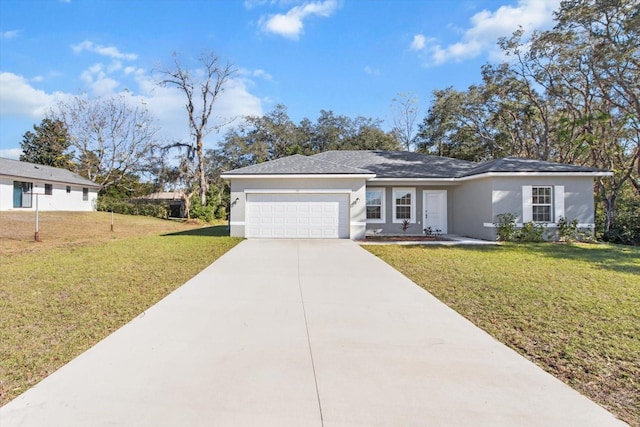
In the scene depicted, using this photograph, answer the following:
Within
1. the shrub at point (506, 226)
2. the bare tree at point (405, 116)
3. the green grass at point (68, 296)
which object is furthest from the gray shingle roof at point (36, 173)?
the bare tree at point (405, 116)

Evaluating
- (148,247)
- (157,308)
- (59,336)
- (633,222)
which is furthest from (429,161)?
(59,336)

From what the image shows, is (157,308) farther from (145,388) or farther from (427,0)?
(427,0)

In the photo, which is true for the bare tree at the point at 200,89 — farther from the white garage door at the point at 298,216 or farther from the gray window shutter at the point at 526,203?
the gray window shutter at the point at 526,203

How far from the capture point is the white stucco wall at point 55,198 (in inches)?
869

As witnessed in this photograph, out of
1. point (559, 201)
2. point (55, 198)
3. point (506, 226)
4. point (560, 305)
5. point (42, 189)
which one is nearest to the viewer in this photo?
point (560, 305)

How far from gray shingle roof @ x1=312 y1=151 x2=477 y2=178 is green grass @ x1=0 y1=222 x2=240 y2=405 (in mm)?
9371

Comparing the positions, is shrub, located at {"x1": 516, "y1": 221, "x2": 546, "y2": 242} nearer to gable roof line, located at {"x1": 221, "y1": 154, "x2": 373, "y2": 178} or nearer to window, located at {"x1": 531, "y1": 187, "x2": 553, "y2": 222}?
window, located at {"x1": 531, "y1": 187, "x2": 553, "y2": 222}

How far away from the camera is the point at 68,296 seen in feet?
17.6

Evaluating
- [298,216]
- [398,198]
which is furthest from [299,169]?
[398,198]

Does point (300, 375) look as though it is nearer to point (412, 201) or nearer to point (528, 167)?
point (412, 201)

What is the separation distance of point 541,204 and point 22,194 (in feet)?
109

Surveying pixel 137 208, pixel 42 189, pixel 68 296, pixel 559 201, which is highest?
pixel 42 189

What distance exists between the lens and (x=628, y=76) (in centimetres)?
1666

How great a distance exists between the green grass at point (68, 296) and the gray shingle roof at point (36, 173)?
1820 centimetres
